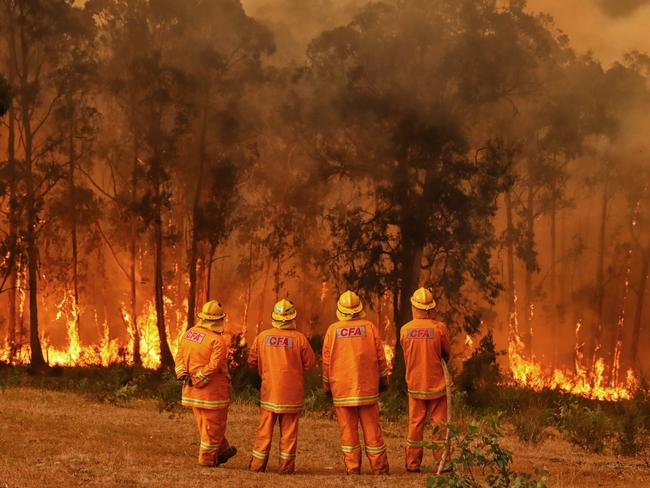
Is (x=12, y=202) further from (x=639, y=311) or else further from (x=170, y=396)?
(x=639, y=311)

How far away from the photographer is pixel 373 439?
852cm

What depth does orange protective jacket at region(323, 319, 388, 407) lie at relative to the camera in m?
8.51

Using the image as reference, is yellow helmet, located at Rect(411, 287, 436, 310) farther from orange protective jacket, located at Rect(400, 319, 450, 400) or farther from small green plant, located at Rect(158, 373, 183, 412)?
small green plant, located at Rect(158, 373, 183, 412)

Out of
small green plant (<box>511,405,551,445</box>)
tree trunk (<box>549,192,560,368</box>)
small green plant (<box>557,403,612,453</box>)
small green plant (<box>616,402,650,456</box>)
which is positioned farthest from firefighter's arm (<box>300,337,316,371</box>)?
tree trunk (<box>549,192,560,368</box>)

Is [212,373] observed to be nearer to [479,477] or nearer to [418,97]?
[479,477]

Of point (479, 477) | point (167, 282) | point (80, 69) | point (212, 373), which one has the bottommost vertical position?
point (479, 477)

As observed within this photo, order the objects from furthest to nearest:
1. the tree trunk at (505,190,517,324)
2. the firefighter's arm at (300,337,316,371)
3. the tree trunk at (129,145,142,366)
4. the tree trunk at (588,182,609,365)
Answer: the tree trunk at (588,182,609,365), the tree trunk at (505,190,517,324), the tree trunk at (129,145,142,366), the firefighter's arm at (300,337,316,371)

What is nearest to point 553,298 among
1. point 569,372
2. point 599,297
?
point 599,297

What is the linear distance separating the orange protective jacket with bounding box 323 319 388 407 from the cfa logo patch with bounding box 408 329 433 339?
39 centimetres

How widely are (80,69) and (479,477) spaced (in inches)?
891

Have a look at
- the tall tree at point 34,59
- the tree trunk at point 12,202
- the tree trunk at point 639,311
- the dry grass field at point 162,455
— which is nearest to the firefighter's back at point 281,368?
the dry grass field at point 162,455

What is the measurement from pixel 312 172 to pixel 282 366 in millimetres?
23861

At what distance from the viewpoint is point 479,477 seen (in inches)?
341

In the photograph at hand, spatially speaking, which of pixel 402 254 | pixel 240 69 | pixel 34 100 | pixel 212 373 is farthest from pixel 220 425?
pixel 240 69
